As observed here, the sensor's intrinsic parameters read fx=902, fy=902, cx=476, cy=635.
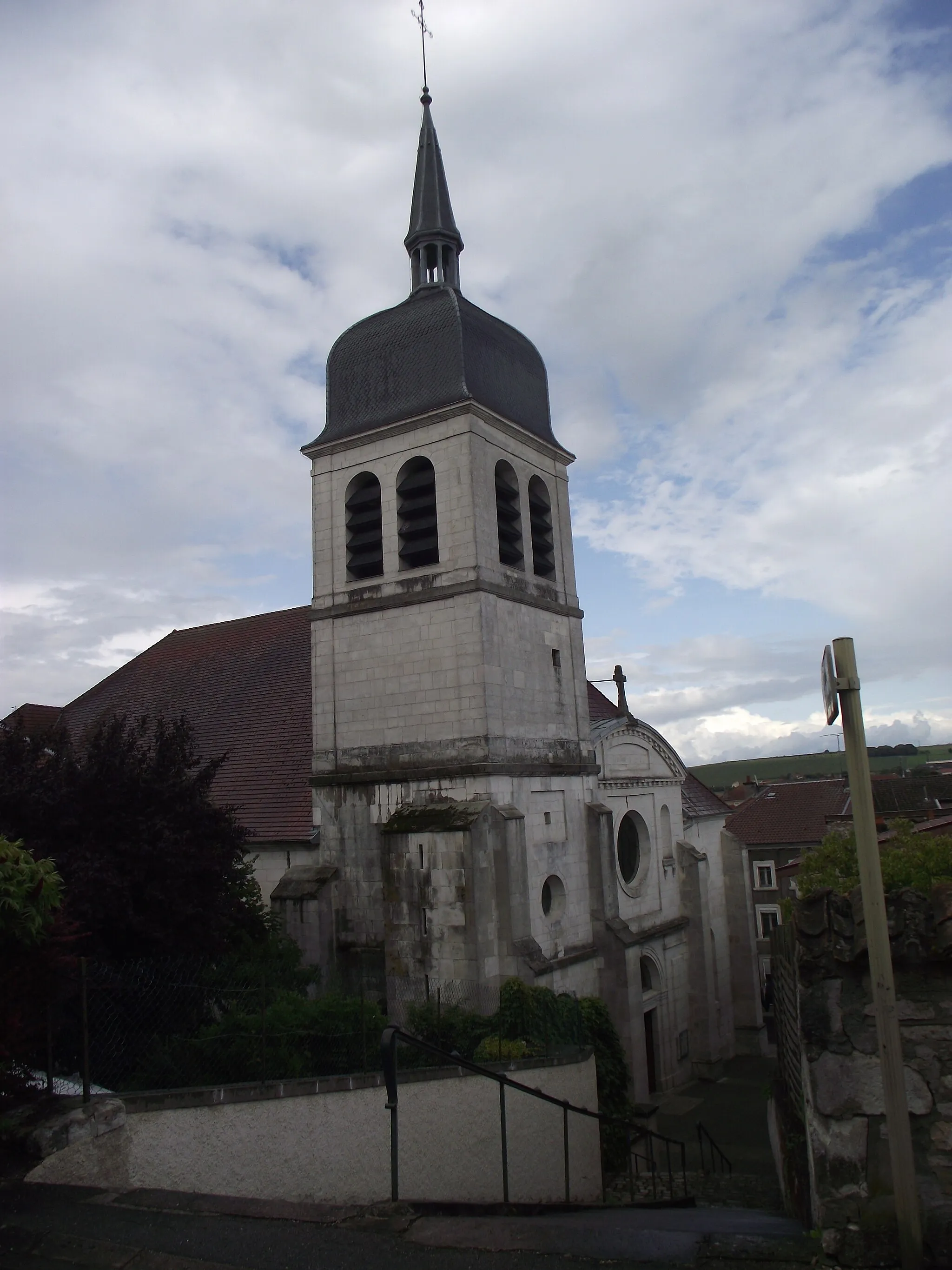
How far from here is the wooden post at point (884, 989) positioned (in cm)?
504

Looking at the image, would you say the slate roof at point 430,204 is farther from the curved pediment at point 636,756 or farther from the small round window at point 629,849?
the small round window at point 629,849

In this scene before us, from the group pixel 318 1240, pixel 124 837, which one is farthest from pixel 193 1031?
pixel 318 1240

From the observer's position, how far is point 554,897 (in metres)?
17.2

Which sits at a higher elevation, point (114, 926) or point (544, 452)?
point (544, 452)

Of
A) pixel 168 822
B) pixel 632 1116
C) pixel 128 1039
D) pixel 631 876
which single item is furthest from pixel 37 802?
pixel 631 876

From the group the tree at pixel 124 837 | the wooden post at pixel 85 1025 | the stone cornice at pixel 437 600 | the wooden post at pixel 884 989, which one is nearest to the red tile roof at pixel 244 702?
the stone cornice at pixel 437 600

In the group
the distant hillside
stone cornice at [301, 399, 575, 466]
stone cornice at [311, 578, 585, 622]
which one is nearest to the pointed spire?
stone cornice at [301, 399, 575, 466]

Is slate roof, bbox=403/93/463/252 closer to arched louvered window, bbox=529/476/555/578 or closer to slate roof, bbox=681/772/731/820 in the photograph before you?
arched louvered window, bbox=529/476/555/578

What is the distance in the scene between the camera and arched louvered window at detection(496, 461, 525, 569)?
59.7 ft

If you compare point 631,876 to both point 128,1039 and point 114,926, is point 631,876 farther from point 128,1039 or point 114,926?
point 128,1039

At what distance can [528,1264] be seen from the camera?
5496 mm

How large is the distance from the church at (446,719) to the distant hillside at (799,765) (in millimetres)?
109654

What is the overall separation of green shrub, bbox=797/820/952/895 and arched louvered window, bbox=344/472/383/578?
33.2ft

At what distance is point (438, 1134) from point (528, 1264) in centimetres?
490
